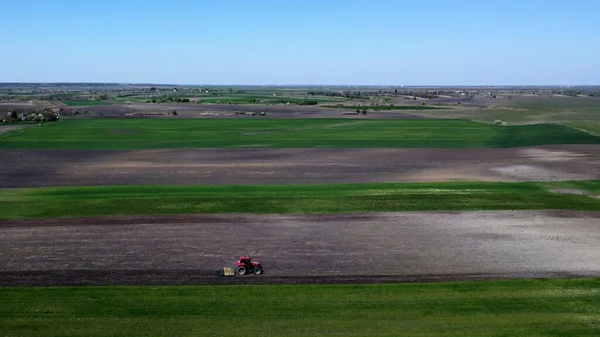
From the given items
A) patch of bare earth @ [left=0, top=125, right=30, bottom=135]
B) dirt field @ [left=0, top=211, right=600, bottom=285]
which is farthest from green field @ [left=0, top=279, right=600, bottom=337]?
patch of bare earth @ [left=0, top=125, right=30, bottom=135]

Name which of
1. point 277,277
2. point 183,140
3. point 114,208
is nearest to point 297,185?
point 114,208

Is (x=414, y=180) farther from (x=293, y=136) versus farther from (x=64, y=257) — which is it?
(x=293, y=136)

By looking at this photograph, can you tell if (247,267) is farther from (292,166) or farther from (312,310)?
(292,166)

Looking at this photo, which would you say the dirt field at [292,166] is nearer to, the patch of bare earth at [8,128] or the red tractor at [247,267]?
the red tractor at [247,267]

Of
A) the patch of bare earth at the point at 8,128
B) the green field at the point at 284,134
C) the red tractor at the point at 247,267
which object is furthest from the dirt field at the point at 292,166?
the patch of bare earth at the point at 8,128

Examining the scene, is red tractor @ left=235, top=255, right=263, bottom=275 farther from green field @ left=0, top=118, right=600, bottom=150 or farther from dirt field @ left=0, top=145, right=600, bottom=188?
green field @ left=0, top=118, right=600, bottom=150

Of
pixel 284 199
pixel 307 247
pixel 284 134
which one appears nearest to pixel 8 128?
pixel 284 134
